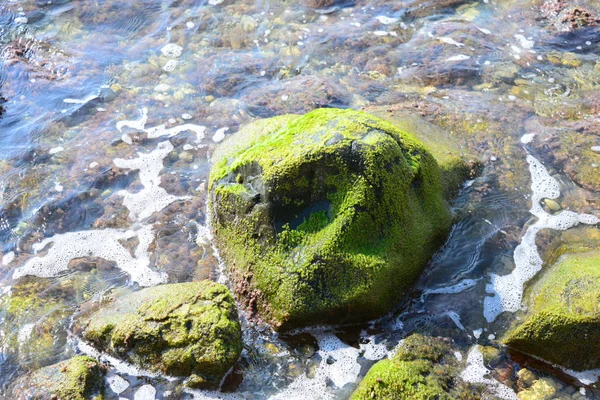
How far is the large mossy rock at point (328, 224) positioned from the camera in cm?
504

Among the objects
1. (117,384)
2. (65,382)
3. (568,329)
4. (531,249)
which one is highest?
(65,382)

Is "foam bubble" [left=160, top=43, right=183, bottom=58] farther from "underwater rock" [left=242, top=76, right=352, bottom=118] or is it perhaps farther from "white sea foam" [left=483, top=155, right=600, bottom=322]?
"white sea foam" [left=483, top=155, right=600, bottom=322]

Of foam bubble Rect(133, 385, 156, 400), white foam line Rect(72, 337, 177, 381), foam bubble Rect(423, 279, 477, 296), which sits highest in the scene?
white foam line Rect(72, 337, 177, 381)

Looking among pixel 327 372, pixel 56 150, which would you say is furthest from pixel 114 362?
pixel 56 150

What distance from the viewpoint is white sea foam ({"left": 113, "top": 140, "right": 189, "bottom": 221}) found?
6.75 metres

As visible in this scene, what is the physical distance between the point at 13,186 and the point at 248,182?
146 inches

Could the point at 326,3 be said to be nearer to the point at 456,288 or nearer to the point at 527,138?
the point at 527,138

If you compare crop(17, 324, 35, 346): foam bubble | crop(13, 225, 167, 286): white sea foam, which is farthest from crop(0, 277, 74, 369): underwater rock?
crop(13, 225, 167, 286): white sea foam

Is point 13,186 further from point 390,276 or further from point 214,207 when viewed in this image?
point 390,276

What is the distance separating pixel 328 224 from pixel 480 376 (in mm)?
2012

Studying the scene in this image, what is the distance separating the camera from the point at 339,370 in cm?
491

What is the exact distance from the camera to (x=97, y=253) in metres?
6.25

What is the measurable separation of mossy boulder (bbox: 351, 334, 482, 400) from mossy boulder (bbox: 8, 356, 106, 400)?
2371 millimetres

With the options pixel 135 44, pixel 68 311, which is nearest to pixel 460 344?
pixel 68 311
